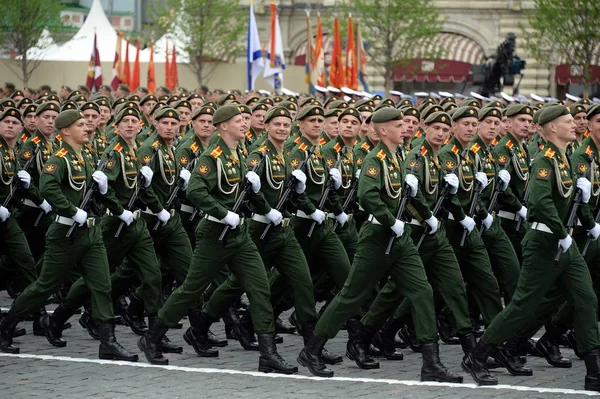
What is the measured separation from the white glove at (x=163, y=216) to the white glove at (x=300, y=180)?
1.15 meters

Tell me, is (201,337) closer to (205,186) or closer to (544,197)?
(205,186)

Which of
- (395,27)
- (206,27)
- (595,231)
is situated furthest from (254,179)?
(206,27)

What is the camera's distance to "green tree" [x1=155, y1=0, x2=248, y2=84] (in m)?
40.8

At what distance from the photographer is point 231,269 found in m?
9.60

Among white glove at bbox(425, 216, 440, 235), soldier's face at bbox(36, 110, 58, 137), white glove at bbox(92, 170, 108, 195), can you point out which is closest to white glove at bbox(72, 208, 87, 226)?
white glove at bbox(92, 170, 108, 195)

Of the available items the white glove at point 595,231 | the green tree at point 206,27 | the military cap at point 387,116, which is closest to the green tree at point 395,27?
the green tree at point 206,27

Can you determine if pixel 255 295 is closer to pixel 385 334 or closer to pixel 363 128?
pixel 385 334

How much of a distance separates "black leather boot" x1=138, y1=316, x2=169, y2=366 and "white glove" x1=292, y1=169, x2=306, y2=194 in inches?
57.0

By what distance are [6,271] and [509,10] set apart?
34.2 meters

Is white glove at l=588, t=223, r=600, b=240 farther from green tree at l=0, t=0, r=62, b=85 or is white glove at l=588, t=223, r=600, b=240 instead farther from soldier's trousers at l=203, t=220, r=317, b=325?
green tree at l=0, t=0, r=62, b=85

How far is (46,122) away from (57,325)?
231cm

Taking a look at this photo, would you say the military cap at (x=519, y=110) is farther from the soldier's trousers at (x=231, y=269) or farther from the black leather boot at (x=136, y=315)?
the black leather boot at (x=136, y=315)

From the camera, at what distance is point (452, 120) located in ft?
34.2

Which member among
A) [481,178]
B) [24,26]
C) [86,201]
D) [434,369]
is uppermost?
[24,26]
